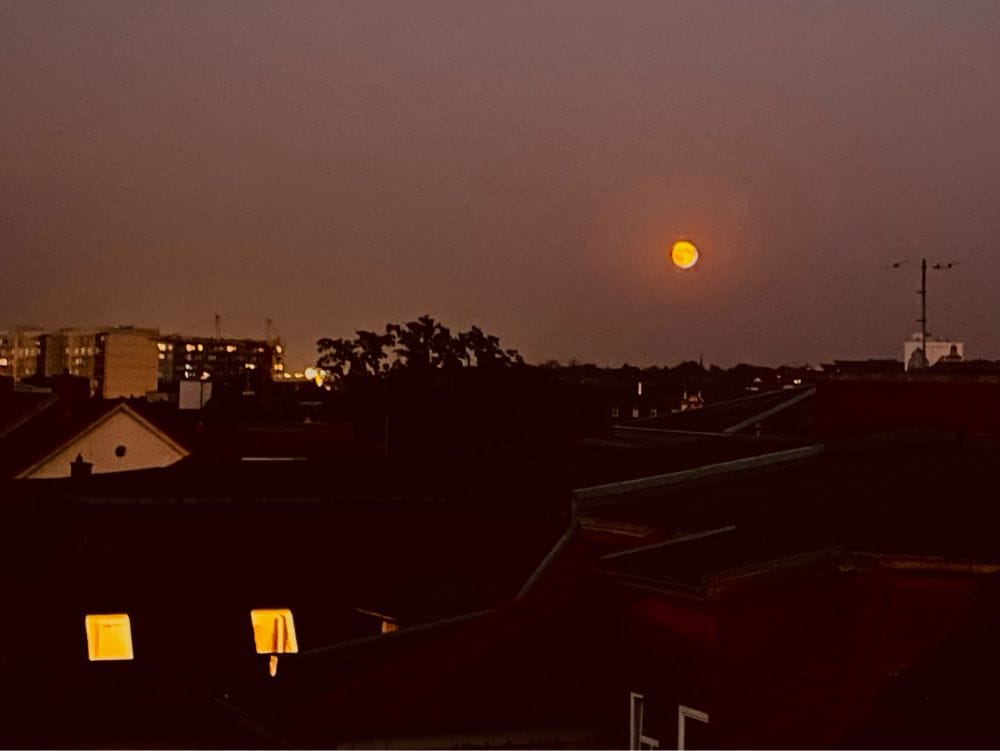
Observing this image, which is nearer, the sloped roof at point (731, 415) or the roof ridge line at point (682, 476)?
the roof ridge line at point (682, 476)

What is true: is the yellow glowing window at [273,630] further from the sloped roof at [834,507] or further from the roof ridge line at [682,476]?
the sloped roof at [834,507]

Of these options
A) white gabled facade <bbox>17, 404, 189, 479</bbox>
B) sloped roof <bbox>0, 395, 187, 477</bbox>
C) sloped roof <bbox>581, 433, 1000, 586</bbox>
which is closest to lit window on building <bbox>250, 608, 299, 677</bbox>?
sloped roof <bbox>581, 433, 1000, 586</bbox>

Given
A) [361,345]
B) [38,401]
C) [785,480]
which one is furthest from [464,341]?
[785,480]

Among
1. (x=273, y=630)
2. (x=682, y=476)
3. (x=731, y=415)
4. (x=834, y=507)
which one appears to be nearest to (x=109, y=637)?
(x=273, y=630)

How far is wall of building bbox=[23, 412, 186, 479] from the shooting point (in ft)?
147

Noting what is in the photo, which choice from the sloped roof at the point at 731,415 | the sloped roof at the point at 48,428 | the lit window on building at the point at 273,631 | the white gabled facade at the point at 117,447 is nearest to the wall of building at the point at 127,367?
the sloped roof at the point at 48,428

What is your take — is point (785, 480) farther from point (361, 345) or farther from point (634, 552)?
point (361, 345)

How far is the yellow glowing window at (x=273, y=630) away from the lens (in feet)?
54.7

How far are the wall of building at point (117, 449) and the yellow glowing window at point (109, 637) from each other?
1131 inches

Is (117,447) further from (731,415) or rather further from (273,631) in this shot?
(273,631)

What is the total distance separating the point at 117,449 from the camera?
45.9m

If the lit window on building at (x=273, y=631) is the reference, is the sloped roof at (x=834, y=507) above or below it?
above

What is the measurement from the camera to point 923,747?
22.9ft

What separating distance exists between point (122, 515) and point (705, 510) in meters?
7.64
